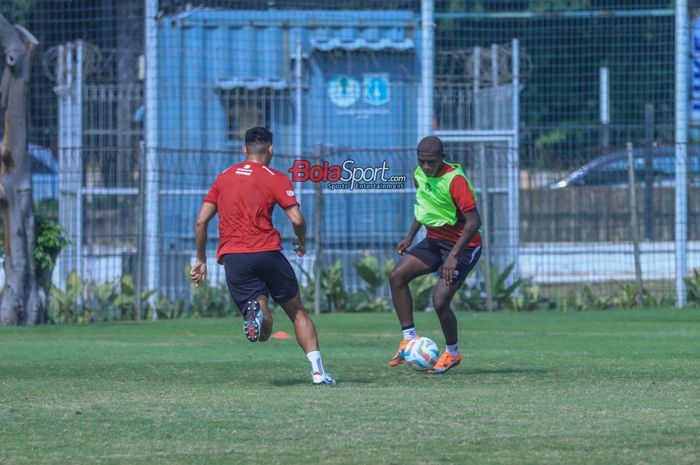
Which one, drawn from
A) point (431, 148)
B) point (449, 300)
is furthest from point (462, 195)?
point (449, 300)

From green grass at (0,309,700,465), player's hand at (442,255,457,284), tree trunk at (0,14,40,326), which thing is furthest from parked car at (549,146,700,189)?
player's hand at (442,255,457,284)

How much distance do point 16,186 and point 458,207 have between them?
22.8ft

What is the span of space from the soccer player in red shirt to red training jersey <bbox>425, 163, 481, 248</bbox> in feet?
4.31

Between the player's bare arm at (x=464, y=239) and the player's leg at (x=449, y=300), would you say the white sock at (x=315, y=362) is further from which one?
the player's bare arm at (x=464, y=239)

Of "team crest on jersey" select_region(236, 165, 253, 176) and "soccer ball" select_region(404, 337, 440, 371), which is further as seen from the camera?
"soccer ball" select_region(404, 337, 440, 371)

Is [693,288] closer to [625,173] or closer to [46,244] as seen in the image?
[625,173]

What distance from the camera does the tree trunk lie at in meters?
15.0

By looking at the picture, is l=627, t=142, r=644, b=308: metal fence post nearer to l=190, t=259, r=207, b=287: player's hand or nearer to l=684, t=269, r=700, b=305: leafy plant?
l=684, t=269, r=700, b=305: leafy plant

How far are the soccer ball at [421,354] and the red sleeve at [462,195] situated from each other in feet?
3.43

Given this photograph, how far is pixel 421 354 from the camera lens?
1003cm

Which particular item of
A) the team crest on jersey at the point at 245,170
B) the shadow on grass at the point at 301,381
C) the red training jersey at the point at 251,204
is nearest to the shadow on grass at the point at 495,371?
the shadow on grass at the point at 301,381

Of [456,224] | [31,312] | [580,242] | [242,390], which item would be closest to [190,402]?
[242,390]

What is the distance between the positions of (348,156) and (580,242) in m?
3.44

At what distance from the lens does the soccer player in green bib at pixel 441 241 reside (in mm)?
9992
